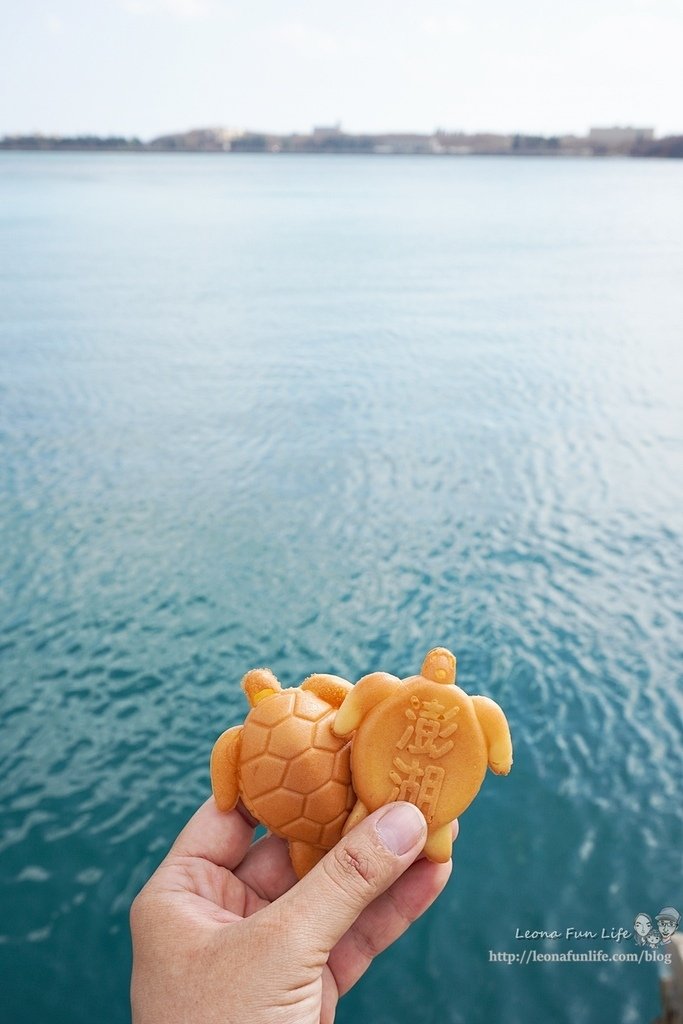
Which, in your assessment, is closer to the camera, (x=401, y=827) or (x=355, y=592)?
(x=401, y=827)

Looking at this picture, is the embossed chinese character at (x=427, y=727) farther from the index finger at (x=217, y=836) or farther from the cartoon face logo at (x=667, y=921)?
the cartoon face logo at (x=667, y=921)

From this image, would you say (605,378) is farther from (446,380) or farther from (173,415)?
(173,415)

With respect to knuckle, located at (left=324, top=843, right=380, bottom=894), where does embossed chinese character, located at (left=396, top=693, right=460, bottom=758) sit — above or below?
above

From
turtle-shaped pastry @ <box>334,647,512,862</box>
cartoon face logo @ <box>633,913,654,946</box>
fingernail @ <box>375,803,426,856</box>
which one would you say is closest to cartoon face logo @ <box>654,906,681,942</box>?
cartoon face logo @ <box>633,913,654,946</box>

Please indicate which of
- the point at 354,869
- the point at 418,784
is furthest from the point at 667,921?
the point at 354,869

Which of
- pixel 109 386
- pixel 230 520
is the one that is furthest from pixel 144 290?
pixel 230 520

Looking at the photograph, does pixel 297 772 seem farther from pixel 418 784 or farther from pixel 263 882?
pixel 263 882

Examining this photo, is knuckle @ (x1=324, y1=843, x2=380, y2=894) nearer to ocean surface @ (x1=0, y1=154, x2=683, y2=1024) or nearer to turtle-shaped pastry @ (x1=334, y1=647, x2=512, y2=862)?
turtle-shaped pastry @ (x1=334, y1=647, x2=512, y2=862)
